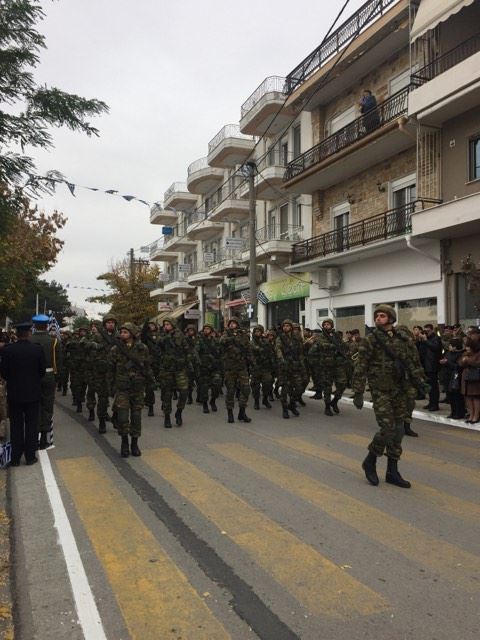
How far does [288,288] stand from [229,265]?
207 inches

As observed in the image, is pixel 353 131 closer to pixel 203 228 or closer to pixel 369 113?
pixel 369 113

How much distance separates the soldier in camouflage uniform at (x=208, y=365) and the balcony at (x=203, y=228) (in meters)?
21.3

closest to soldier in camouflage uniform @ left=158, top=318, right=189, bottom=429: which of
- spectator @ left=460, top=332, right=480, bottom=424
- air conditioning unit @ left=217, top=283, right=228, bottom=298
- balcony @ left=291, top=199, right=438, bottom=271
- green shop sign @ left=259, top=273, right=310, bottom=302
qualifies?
spectator @ left=460, top=332, right=480, bottom=424

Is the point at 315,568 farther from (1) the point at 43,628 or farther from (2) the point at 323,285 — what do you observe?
(2) the point at 323,285

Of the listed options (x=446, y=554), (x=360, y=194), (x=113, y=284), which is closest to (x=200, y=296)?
(x=113, y=284)

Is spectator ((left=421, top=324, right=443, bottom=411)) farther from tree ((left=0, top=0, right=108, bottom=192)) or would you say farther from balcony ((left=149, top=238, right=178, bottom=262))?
balcony ((left=149, top=238, right=178, bottom=262))

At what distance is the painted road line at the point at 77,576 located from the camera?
3283 millimetres

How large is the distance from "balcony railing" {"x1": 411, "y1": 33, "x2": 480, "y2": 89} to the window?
2253 mm

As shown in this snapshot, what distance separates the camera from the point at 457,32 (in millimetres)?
16938

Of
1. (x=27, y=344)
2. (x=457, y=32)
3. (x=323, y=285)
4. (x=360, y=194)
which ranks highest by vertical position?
(x=457, y=32)

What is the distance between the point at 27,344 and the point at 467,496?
17.8 ft

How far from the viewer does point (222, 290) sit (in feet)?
109

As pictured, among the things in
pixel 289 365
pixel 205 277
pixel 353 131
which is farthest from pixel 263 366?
pixel 205 277

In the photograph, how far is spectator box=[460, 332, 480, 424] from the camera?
9750 mm
